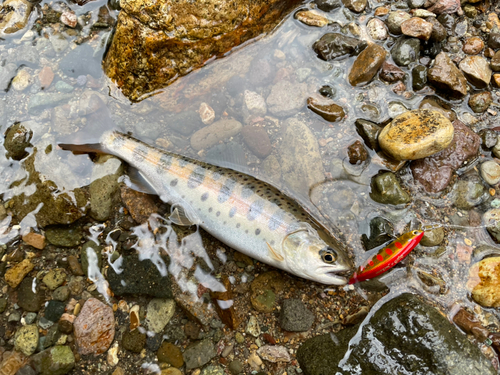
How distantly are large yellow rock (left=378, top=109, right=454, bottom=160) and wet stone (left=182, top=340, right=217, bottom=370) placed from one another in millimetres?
3556

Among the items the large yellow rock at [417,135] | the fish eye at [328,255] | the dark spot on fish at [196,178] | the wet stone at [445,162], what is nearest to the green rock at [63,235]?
the dark spot on fish at [196,178]

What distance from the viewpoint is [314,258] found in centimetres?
392

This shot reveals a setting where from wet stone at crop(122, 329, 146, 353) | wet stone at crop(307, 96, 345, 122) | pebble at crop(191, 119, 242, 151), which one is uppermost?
wet stone at crop(307, 96, 345, 122)

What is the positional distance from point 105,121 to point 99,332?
3029 mm

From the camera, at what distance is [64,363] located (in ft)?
13.0

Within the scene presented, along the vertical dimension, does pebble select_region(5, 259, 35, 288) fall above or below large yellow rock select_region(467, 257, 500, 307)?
below

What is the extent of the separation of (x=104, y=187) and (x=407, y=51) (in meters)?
4.93

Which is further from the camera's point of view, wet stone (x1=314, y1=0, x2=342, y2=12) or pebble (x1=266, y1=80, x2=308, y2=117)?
wet stone (x1=314, y1=0, x2=342, y2=12)

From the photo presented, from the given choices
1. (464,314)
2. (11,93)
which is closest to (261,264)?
(464,314)

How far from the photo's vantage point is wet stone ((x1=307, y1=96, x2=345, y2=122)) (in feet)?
15.3

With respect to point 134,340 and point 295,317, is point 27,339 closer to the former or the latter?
point 134,340

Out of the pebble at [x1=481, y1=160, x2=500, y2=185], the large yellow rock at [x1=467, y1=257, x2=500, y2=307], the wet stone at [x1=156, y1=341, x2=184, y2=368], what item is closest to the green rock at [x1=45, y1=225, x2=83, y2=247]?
the wet stone at [x1=156, y1=341, x2=184, y2=368]

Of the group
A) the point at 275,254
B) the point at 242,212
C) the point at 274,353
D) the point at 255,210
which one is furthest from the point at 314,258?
the point at 274,353

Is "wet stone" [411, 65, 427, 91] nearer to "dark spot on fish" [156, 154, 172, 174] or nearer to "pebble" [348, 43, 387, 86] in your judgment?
"pebble" [348, 43, 387, 86]
